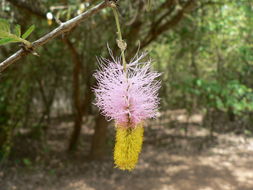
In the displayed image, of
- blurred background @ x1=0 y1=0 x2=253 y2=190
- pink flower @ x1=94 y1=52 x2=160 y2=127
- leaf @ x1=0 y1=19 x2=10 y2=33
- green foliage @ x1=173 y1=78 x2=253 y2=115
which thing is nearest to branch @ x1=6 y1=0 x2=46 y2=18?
blurred background @ x1=0 y1=0 x2=253 y2=190

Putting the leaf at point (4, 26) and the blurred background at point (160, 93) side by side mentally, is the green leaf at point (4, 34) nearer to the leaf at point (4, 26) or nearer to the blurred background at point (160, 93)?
the leaf at point (4, 26)

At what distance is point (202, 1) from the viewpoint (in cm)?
643

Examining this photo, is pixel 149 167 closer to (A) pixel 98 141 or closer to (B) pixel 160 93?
(A) pixel 98 141

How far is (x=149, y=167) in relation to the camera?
7.59m

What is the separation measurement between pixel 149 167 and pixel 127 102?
682 centimetres

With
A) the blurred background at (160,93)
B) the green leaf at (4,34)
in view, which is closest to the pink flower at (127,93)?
the green leaf at (4,34)

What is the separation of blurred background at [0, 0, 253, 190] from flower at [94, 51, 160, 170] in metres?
3.89

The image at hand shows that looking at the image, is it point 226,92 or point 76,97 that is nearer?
point 226,92

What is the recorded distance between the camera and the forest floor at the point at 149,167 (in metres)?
6.50

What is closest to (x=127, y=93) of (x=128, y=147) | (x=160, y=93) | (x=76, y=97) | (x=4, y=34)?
(x=128, y=147)

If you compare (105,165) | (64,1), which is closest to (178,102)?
(105,165)

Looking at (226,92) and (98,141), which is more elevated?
(226,92)

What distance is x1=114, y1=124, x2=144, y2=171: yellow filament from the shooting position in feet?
3.03

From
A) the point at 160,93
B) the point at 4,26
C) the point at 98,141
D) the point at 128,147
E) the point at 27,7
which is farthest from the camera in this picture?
the point at 160,93
